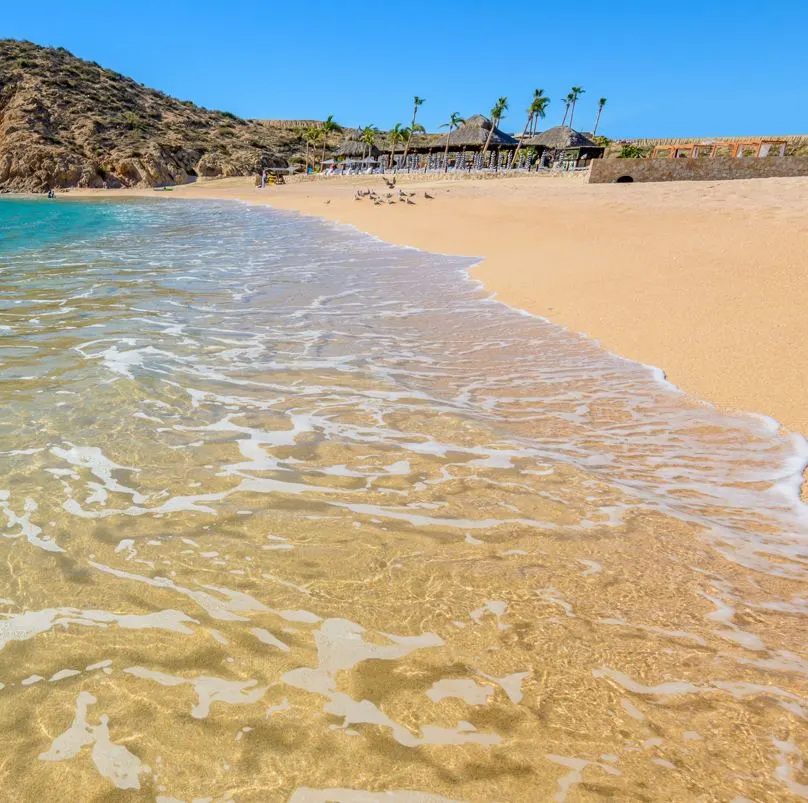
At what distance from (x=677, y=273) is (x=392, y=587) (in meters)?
7.64

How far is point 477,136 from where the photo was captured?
167 ft

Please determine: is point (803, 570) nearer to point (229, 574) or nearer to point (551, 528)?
point (551, 528)

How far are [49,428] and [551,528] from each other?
337 cm

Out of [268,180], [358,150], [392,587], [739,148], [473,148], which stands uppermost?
[358,150]

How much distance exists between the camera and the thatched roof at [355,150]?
6481cm

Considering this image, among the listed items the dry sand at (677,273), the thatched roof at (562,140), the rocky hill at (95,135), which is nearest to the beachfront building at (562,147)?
the thatched roof at (562,140)

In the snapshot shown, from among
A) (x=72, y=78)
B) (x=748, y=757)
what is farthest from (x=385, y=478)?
(x=72, y=78)

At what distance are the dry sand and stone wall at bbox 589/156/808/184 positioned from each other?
19.9 feet

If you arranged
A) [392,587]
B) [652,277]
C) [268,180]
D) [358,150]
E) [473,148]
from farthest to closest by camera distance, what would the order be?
[358,150], [268,180], [473,148], [652,277], [392,587]

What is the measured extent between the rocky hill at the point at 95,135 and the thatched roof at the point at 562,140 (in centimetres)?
4006

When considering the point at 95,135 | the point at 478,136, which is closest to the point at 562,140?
the point at 478,136

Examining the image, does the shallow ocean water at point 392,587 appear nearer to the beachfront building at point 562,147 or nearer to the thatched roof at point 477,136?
the beachfront building at point 562,147

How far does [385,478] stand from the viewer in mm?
3221

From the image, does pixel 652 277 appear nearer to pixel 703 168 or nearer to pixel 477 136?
pixel 703 168
